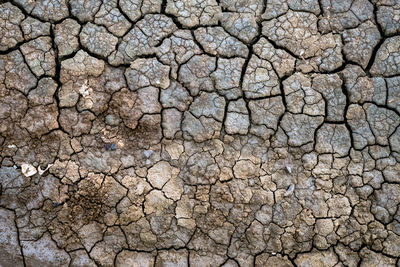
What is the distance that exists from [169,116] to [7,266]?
5.16 ft

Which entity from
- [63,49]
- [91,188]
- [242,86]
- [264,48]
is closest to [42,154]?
[91,188]

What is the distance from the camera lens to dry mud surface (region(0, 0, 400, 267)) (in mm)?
3096

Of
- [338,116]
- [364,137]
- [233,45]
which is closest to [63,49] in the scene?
[233,45]

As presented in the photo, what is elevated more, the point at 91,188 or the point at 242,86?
the point at 242,86

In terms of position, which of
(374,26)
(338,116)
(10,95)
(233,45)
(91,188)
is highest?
(374,26)

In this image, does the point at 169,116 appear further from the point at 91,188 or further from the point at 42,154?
the point at 42,154

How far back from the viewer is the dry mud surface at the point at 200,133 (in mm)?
3096

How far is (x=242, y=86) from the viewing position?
10.8ft

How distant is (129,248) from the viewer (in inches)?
122

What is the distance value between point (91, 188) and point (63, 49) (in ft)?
3.55

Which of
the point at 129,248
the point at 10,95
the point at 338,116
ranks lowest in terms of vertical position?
the point at 129,248

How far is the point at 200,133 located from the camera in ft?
10.6

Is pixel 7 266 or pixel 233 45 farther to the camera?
pixel 233 45

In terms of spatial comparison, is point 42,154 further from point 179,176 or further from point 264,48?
point 264,48
